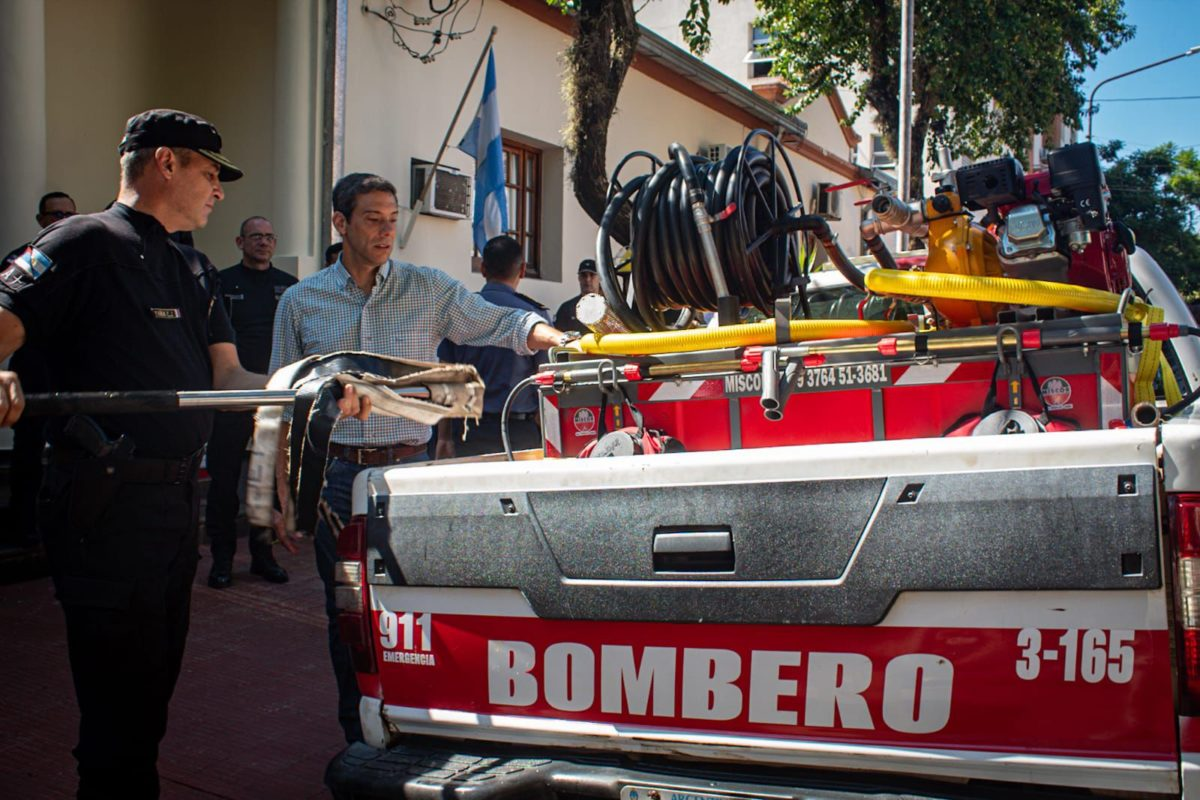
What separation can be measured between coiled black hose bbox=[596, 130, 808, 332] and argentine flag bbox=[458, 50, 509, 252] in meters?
5.48

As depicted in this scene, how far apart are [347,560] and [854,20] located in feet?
47.7

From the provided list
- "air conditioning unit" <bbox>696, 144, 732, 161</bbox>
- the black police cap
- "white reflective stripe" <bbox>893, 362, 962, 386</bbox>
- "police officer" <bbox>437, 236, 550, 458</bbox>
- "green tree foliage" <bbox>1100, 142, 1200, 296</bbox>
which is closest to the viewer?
the black police cap

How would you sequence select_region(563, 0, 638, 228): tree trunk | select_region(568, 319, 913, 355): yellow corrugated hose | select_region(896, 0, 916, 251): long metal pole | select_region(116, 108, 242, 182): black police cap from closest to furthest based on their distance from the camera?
select_region(116, 108, 242, 182): black police cap → select_region(568, 319, 913, 355): yellow corrugated hose → select_region(563, 0, 638, 228): tree trunk → select_region(896, 0, 916, 251): long metal pole

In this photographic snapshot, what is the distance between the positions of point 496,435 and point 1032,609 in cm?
383

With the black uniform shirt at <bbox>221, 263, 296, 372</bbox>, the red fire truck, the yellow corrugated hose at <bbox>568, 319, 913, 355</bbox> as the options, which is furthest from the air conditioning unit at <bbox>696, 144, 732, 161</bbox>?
the red fire truck

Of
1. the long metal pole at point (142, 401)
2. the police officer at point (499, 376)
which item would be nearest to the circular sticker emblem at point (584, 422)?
the long metal pole at point (142, 401)

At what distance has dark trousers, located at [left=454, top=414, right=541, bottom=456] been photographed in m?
5.73

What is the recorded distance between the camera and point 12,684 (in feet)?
16.7

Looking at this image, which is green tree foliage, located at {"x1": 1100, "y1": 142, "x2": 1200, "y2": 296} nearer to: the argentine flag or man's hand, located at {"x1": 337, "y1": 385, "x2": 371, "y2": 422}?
the argentine flag

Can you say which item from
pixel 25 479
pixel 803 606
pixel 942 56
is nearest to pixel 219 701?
pixel 25 479

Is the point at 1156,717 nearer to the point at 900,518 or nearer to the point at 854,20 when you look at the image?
the point at 900,518

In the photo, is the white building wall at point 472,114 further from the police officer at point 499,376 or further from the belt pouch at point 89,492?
the belt pouch at point 89,492

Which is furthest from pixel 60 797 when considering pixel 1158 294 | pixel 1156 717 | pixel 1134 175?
pixel 1134 175

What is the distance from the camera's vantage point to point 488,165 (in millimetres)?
9922
